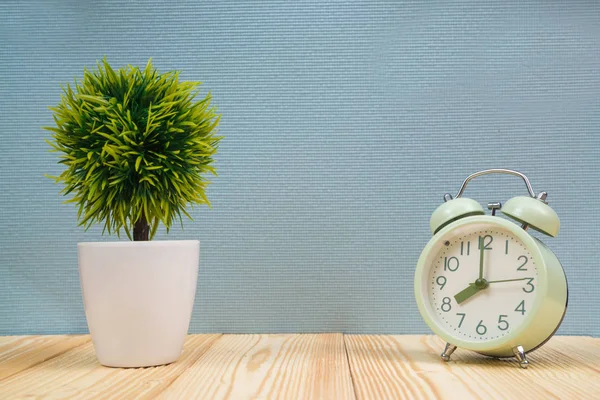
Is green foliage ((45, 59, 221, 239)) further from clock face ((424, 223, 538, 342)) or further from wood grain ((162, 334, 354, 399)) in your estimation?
clock face ((424, 223, 538, 342))

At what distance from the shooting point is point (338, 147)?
142 cm

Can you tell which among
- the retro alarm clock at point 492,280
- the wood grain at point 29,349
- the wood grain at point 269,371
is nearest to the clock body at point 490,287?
the retro alarm clock at point 492,280

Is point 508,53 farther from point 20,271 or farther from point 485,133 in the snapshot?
point 20,271

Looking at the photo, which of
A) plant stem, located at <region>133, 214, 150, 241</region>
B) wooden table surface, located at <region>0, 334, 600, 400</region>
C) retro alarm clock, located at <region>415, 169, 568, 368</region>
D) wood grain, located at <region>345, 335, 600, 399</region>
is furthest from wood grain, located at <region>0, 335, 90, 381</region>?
retro alarm clock, located at <region>415, 169, 568, 368</region>

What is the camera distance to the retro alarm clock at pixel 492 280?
40.9 inches

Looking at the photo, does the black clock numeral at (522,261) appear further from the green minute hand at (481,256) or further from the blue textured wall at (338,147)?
the blue textured wall at (338,147)

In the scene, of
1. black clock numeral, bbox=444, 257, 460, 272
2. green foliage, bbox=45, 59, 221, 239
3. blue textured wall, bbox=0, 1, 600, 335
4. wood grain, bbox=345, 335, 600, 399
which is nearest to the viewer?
wood grain, bbox=345, 335, 600, 399

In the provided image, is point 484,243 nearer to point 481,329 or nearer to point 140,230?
point 481,329

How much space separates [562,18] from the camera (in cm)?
142

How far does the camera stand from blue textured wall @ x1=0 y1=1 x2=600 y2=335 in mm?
1403

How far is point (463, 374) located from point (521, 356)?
12cm

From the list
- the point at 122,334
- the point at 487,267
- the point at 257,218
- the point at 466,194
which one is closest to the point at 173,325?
the point at 122,334

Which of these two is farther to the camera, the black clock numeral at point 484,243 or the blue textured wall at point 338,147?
the blue textured wall at point 338,147

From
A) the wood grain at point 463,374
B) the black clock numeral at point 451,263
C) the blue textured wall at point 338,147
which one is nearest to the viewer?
the wood grain at point 463,374
